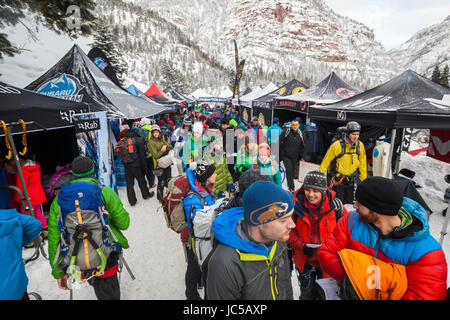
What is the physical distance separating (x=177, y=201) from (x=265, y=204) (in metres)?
1.47

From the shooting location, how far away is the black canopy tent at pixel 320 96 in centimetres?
808

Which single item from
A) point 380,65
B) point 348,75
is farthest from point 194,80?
point 380,65

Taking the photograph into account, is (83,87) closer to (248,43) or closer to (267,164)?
(267,164)

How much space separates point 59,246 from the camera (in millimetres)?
2105

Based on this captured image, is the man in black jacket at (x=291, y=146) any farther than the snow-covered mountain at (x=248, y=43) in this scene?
No

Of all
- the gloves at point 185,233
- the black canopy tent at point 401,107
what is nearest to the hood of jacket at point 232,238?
the gloves at point 185,233

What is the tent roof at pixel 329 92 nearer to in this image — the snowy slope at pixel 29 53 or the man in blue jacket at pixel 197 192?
the man in blue jacket at pixel 197 192

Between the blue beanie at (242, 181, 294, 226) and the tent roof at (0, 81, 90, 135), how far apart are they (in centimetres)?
317

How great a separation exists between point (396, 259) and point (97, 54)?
1132cm

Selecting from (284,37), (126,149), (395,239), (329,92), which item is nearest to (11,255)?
(395,239)

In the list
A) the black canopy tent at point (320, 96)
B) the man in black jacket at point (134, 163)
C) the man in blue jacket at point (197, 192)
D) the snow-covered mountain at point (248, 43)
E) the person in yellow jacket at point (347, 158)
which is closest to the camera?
the man in blue jacket at point (197, 192)

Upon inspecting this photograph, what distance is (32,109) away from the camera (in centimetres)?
286

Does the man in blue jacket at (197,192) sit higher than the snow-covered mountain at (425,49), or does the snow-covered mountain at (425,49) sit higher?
the snow-covered mountain at (425,49)
